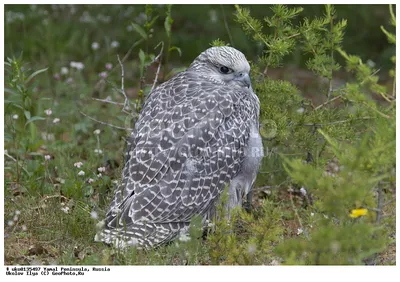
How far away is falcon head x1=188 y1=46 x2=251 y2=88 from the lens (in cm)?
609

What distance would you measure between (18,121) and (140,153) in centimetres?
253

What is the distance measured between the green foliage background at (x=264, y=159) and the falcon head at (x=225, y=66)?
0.85 ft

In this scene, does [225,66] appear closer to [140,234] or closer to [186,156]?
[186,156]

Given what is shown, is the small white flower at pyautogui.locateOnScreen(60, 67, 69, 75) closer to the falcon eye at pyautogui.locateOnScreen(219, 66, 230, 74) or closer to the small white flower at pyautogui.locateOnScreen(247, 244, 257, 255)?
the falcon eye at pyautogui.locateOnScreen(219, 66, 230, 74)

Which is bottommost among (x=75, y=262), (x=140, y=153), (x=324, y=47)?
(x=75, y=262)

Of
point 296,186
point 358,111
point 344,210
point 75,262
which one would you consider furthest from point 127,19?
point 344,210

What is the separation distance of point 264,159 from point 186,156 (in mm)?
1582

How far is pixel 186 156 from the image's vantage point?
570cm

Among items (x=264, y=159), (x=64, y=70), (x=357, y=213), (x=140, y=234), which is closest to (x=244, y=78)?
(x=264, y=159)

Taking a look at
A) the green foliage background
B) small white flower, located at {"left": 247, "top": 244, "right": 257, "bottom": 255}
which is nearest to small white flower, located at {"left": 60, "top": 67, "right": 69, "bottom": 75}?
the green foliage background

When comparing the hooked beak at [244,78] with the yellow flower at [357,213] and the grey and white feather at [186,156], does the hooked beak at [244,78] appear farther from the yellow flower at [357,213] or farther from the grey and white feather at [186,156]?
the yellow flower at [357,213]

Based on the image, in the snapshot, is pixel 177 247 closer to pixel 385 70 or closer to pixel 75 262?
pixel 75 262

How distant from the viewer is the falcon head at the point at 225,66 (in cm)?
609

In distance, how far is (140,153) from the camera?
19.0ft
